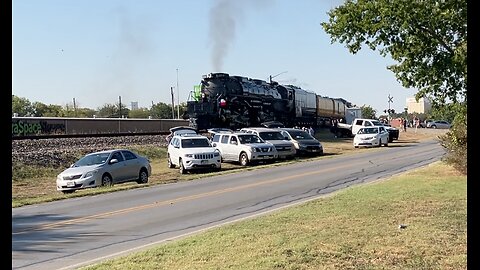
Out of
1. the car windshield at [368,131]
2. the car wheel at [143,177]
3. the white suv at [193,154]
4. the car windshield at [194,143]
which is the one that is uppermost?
the car windshield at [368,131]

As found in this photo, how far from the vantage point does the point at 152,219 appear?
12789mm

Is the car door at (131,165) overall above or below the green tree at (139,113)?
below

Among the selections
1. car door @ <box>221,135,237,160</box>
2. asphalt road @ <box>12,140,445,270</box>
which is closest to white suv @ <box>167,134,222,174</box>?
car door @ <box>221,135,237,160</box>

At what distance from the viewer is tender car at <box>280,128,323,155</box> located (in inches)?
1357

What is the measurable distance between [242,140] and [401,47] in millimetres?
16994

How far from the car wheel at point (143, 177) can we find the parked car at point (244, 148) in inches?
319

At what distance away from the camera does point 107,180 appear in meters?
21.5

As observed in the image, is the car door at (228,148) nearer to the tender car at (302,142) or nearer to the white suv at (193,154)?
the white suv at (193,154)

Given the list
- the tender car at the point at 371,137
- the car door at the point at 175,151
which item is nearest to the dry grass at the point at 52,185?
the car door at the point at 175,151

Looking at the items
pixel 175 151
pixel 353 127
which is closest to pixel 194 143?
pixel 175 151

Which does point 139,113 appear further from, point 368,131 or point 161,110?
point 368,131

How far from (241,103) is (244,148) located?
14.6m

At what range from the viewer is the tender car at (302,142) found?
34.5 meters
